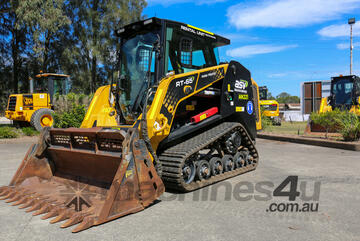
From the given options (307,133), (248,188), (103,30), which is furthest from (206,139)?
(103,30)

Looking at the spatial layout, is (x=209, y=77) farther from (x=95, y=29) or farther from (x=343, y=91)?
(x=95, y=29)

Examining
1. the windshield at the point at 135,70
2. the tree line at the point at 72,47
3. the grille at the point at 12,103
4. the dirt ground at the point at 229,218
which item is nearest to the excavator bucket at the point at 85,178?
the dirt ground at the point at 229,218

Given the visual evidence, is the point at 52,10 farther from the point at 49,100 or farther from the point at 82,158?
the point at 82,158

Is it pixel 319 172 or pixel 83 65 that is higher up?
pixel 83 65

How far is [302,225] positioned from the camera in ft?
12.2

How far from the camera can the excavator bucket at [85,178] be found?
386 cm

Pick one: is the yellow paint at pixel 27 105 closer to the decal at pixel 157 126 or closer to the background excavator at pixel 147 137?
the background excavator at pixel 147 137

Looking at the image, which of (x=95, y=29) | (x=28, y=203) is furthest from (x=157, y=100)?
(x=95, y=29)

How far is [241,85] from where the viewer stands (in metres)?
6.83

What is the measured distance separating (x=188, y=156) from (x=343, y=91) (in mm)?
15068

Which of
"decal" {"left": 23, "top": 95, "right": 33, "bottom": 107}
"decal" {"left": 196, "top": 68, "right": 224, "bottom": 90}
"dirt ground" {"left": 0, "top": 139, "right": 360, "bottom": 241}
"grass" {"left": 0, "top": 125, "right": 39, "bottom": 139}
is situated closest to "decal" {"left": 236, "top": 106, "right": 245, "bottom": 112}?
"decal" {"left": 196, "top": 68, "right": 224, "bottom": 90}

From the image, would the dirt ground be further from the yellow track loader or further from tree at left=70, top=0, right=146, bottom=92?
tree at left=70, top=0, right=146, bottom=92

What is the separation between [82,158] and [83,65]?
81.6 feet

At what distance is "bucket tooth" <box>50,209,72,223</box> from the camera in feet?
12.2
